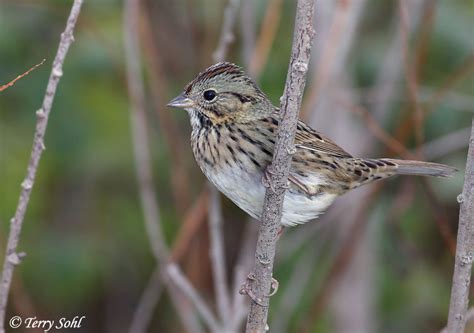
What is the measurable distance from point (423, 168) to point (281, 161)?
1120 millimetres

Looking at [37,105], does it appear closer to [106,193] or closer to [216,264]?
[106,193]

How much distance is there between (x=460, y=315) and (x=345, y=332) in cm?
244

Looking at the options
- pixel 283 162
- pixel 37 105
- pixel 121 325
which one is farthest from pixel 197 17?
pixel 283 162

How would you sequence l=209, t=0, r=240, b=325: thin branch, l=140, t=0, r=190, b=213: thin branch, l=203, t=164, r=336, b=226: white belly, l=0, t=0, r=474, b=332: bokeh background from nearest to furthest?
l=203, t=164, r=336, b=226: white belly < l=209, t=0, r=240, b=325: thin branch < l=140, t=0, r=190, b=213: thin branch < l=0, t=0, r=474, b=332: bokeh background

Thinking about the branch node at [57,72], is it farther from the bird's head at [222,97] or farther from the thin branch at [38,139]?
the bird's head at [222,97]

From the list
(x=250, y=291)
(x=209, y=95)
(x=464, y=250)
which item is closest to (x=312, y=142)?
(x=209, y=95)

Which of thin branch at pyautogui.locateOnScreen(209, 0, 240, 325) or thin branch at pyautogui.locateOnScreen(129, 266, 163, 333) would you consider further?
thin branch at pyautogui.locateOnScreen(129, 266, 163, 333)

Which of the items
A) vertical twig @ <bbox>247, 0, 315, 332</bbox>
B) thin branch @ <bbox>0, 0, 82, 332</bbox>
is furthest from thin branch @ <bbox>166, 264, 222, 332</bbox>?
thin branch @ <bbox>0, 0, 82, 332</bbox>

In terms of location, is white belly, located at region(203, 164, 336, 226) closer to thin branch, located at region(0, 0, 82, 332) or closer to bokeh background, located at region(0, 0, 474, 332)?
thin branch, located at region(0, 0, 82, 332)

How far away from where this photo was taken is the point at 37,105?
4625 millimetres

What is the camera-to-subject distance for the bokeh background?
4344mm

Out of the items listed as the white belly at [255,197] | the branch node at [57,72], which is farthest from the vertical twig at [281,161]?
the branch node at [57,72]

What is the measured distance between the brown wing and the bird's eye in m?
0.34

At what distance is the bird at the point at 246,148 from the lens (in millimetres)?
2840
